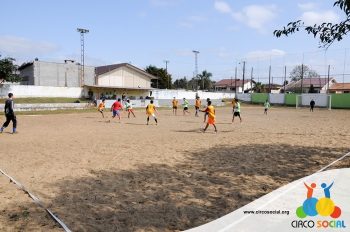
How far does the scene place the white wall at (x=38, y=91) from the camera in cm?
4537

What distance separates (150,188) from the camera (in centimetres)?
674

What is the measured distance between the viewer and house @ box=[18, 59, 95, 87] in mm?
55938

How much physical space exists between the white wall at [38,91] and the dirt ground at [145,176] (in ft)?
119

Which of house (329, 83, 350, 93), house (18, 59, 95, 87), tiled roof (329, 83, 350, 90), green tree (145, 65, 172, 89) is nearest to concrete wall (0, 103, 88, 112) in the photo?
house (18, 59, 95, 87)

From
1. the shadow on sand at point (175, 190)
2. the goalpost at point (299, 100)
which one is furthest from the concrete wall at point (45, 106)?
the goalpost at point (299, 100)

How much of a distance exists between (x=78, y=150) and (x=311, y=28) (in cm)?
773

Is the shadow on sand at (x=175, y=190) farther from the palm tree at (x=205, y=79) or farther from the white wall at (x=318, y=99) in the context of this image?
the palm tree at (x=205, y=79)

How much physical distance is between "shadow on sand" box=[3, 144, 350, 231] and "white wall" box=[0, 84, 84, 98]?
42.5m

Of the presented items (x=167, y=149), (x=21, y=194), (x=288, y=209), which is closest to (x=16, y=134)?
(x=167, y=149)

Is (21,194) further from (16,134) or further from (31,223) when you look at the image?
(16,134)

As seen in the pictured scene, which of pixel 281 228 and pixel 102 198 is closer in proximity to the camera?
pixel 281 228

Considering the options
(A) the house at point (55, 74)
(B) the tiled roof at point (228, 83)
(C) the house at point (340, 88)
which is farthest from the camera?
(B) the tiled roof at point (228, 83)

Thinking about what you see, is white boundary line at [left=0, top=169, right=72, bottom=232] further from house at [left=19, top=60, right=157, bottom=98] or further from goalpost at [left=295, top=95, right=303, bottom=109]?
goalpost at [left=295, top=95, right=303, bottom=109]

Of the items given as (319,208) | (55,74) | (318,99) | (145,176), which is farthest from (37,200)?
(55,74)
